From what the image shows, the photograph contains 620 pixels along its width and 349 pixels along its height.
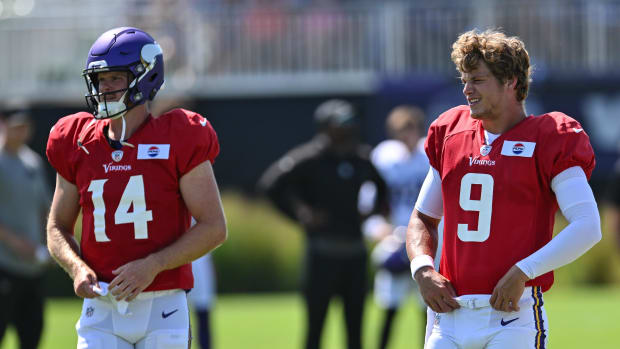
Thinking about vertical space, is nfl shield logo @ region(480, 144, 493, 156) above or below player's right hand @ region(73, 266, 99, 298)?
above

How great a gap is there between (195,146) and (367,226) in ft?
19.6

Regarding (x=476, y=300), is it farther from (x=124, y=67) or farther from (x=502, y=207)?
(x=124, y=67)

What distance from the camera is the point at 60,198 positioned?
16.0 ft

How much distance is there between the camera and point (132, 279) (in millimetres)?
4523

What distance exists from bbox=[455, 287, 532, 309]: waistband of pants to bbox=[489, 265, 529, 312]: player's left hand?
2.3 inches

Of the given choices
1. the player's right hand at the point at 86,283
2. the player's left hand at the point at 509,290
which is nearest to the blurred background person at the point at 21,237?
the player's right hand at the point at 86,283

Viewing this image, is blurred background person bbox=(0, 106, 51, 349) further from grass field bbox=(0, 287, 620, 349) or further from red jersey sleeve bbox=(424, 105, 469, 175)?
red jersey sleeve bbox=(424, 105, 469, 175)

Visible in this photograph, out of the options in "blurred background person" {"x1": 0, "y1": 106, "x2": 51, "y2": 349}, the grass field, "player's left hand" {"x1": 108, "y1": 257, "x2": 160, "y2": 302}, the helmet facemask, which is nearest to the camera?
"player's left hand" {"x1": 108, "y1": 257, "x2": 160, "y2": 302}

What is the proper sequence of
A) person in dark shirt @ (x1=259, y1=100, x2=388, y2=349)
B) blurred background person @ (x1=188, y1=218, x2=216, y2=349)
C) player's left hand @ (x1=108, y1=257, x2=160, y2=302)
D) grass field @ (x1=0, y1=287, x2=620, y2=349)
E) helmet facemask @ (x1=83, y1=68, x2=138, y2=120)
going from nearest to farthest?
player's left hand @ (x1=108, y1=257, x2=160, y2=302), helmet facemask @ (x1=83, y1=68, x2=138, y2=120), person in dark shirt @ (x1=259, y1=100, x2=388, y2=349), blurred background person @ (x1=188, y1=218, x2=216, y2=349), grass field @ (x1=0, y1=287, x2=620, y2=349)

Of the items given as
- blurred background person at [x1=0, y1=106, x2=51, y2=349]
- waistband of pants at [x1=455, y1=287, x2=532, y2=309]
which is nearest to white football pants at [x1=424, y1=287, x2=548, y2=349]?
waistband of pants at [x1=455, y1=287, x2=532, y2=309]

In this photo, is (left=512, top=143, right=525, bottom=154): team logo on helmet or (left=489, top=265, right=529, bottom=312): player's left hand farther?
(left=512, top=143, right=525, bottom=154): team logo on helmet

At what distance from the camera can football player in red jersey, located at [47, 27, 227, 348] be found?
15.1 ft

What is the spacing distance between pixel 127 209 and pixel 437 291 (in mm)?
1356

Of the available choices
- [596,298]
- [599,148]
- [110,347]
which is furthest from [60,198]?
[599,148]
